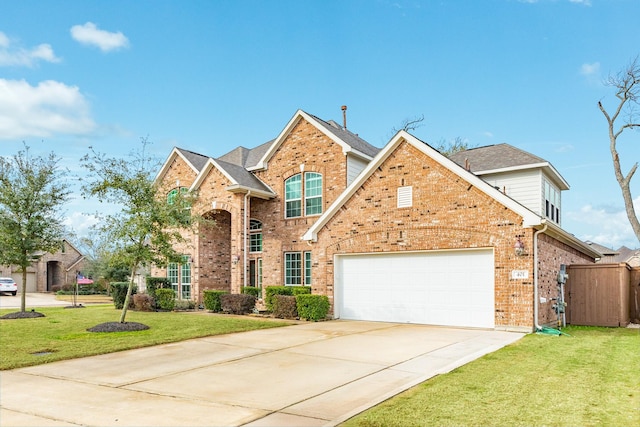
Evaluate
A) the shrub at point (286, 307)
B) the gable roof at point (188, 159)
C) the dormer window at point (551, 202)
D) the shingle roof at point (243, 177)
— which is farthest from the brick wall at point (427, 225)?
the gable roof at point (188, 159)

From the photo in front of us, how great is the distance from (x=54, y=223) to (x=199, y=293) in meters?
7.32

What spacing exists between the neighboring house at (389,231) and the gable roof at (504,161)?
2.9 inches

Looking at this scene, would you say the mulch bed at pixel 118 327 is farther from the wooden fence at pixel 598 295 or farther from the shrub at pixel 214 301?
the wooden fence at pixel 598 295

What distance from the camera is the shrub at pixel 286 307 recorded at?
668 inches

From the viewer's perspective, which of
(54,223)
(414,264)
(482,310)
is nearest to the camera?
(482,310)

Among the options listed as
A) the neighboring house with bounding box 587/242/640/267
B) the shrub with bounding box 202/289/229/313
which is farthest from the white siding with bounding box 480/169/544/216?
the shrub with bounding box 202/289/229/313

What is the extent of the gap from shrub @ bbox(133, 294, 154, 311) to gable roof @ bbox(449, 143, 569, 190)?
14514 millimetres

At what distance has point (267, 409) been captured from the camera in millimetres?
5973

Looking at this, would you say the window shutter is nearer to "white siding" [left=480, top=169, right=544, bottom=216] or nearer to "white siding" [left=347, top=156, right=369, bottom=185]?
"white siding" [left=347, top=156, right=369, bottom=185]

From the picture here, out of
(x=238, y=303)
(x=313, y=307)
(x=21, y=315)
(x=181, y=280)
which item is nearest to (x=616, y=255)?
(x=313, y=307)

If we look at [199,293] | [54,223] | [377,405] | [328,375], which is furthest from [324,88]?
[377,405]

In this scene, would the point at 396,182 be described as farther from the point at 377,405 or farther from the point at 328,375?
the point at 377,405

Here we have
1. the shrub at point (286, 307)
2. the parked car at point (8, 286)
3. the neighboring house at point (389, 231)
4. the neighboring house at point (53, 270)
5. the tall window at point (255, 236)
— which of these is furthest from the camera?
the neighboring house at point (53, 270)

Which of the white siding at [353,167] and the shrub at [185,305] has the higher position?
the white siding at [353,167]
